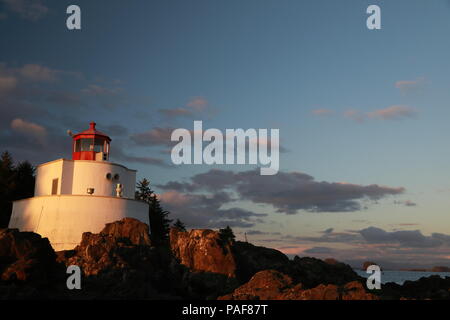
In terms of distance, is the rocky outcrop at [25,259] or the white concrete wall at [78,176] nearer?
the rocky outcrop at [25,259]

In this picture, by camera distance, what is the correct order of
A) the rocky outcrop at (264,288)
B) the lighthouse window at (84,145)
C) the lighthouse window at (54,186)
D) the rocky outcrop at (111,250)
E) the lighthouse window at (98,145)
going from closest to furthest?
the rocky outcrop at (264,288) → the rocky outcrop at (111,250) → the lighthouse window at (54,186) → the lighthouse window at (84,145) → the lighthouse window at (98,145)

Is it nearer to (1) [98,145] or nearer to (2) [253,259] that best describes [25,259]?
(2) [253,259]

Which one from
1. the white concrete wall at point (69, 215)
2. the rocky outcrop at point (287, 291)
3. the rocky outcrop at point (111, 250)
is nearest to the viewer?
the rocky outcrop at point (287, 291)

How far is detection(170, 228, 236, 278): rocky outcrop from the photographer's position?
3341 centimetres

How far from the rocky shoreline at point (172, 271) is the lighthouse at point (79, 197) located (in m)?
2.32

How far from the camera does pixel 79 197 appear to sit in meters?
38.1

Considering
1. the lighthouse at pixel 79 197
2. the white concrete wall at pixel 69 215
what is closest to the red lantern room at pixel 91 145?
the lighthouse at pixel 79 197

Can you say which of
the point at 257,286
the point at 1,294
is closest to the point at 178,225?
the point at 257,286

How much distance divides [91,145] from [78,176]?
3.23 metres

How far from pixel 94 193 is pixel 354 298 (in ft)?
77.9

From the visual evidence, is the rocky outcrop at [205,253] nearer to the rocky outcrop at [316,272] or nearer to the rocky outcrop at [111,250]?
the rocky outcrop at [111,250]

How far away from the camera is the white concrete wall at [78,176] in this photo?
131 ft
